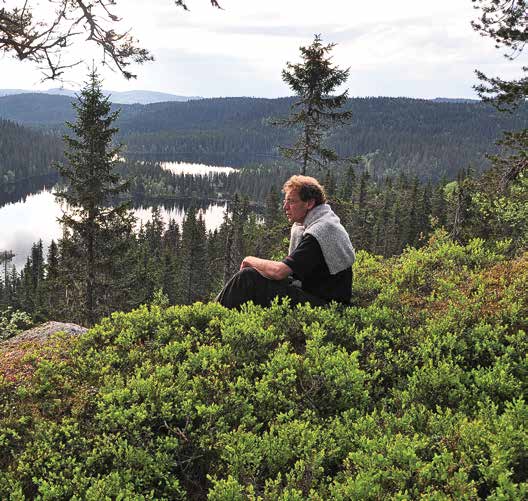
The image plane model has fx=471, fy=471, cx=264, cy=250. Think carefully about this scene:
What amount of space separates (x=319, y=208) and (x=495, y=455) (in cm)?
392

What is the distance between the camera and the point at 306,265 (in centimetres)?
614

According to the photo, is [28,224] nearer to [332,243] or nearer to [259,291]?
[259,291]

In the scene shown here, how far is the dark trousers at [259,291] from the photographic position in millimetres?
6473

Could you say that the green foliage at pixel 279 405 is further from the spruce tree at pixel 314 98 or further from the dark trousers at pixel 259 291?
the spruce tree at pixel 314 98

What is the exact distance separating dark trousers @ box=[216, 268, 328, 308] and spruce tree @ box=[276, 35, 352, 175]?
58.2 feet

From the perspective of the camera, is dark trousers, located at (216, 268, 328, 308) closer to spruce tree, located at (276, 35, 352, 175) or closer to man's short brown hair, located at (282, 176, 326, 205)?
man's short brown hair, located at (282, 176, 326, 205)

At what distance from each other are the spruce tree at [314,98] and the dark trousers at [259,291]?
17750mm

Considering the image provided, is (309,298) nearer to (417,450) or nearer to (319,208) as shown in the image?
(319,208)

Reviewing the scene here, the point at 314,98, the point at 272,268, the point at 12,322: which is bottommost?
the point at 12,322

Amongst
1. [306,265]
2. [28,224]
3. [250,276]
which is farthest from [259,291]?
[28,224]

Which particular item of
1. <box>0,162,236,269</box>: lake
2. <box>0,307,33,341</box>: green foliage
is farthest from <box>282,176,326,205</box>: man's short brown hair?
<box>0,162,236,269</box>: lake

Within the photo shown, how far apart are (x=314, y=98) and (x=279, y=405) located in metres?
21.2

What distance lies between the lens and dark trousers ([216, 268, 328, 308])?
6473 mm

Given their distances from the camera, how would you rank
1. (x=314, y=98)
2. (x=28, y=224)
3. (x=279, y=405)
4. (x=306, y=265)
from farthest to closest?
(x=28, y=224), (x=314, y=98), (x=306, y=265), (x=279, y=405)
